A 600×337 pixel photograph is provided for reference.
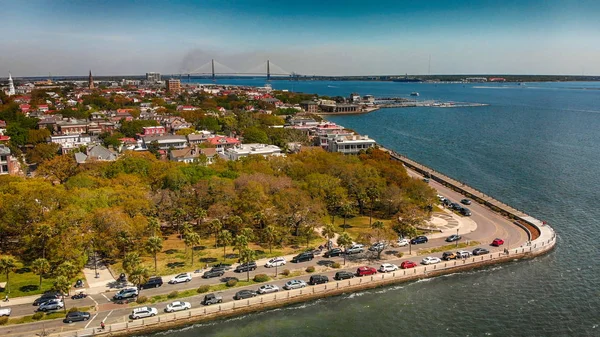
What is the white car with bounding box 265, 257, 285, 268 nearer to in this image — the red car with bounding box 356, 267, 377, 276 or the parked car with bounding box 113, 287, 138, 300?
the red car with bounding box 356, 267, 377, 276

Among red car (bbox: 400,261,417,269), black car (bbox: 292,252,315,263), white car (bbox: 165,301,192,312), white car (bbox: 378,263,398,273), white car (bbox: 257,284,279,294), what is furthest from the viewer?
black car (bbox: 292,252,315,263)

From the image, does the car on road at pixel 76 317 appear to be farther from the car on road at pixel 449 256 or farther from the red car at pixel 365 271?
the car on road at pixel 449 256

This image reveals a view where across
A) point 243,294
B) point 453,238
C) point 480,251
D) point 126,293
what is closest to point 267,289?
point 243,294

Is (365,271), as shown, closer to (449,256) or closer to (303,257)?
(303,257)

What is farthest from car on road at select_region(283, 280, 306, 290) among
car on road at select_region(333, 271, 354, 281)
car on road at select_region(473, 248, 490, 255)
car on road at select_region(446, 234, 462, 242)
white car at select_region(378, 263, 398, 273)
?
car on road at select_region(446, 234, 462, 242)

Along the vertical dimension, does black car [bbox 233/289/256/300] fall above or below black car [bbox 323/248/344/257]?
below

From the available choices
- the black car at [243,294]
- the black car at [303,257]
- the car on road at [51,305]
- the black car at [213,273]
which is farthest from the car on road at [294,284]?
the car on road at [51,305]

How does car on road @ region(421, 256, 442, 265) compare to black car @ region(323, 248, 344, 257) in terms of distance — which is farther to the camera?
black car @ region(323, 248, 344, 257)
